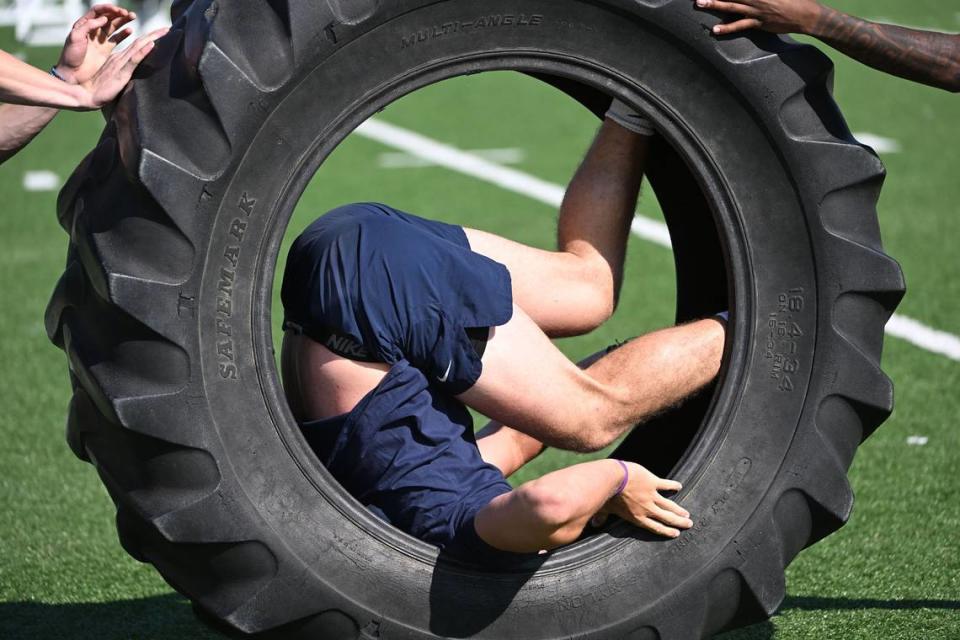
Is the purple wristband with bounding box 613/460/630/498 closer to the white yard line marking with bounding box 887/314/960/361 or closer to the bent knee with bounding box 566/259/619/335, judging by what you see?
the bent knee with bounding box 566/259/619/335

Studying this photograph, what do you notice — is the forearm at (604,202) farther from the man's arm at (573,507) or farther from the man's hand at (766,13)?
the man's arm at (573,507)

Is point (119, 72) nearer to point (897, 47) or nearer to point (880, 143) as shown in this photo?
point (897, 47)

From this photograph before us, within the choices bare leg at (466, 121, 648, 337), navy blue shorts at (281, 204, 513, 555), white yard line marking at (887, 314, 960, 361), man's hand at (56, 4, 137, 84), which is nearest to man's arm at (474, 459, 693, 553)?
navy blue shorts at (281, 204, 513, 555)

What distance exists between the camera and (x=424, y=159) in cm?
945

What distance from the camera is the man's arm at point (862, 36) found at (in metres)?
2.85

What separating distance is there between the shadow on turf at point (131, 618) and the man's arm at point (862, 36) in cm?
135

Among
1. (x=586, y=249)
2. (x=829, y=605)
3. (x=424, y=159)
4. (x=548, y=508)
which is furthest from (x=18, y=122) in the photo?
(x=424, y=159)

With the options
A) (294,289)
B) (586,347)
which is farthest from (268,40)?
(586,347)

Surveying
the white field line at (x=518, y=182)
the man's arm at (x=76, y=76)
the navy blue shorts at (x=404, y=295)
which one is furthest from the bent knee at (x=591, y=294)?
the white field line at (x=518, y=182)

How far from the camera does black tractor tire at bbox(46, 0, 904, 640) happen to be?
2.68m

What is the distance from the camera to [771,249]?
3.01 metres

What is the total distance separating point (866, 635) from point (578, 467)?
968mm

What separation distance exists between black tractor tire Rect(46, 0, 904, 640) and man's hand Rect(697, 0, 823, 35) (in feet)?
0.11

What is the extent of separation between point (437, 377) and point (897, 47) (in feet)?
4.28
